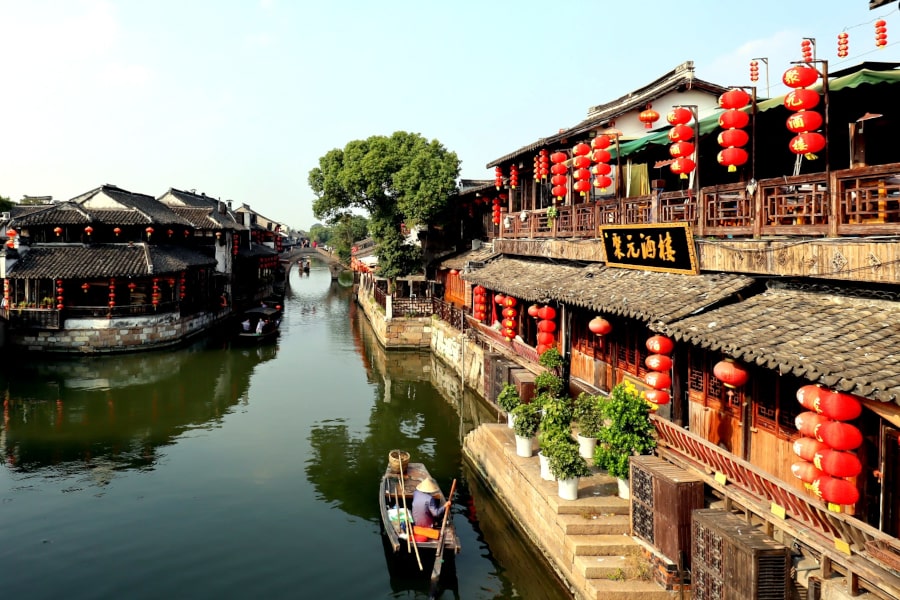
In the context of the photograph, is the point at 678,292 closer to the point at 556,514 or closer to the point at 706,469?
the point at 706,469

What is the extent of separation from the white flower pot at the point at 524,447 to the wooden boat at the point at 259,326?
74.3 feet

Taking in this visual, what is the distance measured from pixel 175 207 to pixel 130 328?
56.3 feet

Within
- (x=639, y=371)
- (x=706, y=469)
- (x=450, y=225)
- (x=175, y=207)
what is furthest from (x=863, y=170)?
(x=175, y=207)

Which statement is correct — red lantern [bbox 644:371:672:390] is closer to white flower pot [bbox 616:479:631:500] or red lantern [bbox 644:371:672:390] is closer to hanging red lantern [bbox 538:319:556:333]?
white flower pot [bbox 616:479:631:500]

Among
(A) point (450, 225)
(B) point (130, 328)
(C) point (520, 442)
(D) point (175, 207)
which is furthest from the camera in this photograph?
(D) point (175, 207)

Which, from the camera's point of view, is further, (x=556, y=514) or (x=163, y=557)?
(x=163, y=557)

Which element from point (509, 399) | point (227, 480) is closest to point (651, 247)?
point (509, 399)

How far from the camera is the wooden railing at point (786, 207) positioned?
7398 millimetres

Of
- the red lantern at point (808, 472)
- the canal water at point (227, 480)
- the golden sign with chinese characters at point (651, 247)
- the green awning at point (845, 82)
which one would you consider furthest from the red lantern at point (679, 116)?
the canal water at point (227, 480)

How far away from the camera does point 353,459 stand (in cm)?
1580

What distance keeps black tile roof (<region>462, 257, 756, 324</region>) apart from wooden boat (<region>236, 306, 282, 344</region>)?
18.3m

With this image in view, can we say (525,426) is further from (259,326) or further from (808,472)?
(259,326)

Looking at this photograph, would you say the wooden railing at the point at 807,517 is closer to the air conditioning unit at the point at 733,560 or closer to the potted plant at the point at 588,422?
the air conditioning unit at the point at 733,560

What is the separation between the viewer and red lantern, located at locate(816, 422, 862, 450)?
6320mm
